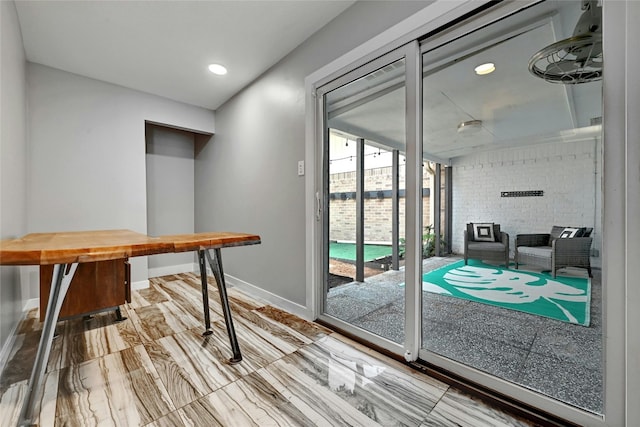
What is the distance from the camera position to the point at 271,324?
6.76 feet

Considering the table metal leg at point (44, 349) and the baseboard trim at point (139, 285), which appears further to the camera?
the baseboard trim at point (139, 285)

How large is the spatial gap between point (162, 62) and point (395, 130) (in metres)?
2.30

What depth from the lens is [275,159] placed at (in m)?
2.52

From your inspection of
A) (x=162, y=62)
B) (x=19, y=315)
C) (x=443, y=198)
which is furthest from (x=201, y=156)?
(x=443, y=198)

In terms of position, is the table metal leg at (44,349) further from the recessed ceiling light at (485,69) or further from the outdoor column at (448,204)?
the recessed ceiling light at (485,69)

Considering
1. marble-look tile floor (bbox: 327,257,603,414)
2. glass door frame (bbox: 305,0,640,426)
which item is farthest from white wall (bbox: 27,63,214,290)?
glass door frame (bbox: 305,0,640,426)

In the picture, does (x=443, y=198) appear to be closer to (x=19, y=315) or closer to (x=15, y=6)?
(x=15, y=6)

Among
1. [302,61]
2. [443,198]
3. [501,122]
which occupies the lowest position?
[443,198]

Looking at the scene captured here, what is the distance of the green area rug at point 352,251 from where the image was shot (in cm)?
237

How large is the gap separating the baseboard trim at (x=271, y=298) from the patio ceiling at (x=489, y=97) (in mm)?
1539

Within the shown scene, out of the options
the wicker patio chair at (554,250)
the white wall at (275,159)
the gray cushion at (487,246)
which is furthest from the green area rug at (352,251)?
the wicker patio chair at (554,250)

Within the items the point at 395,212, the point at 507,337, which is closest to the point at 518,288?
the point at 507,337

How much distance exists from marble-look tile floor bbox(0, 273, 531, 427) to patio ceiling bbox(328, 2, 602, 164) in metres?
1.35

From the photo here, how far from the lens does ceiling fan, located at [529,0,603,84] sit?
1.12m
